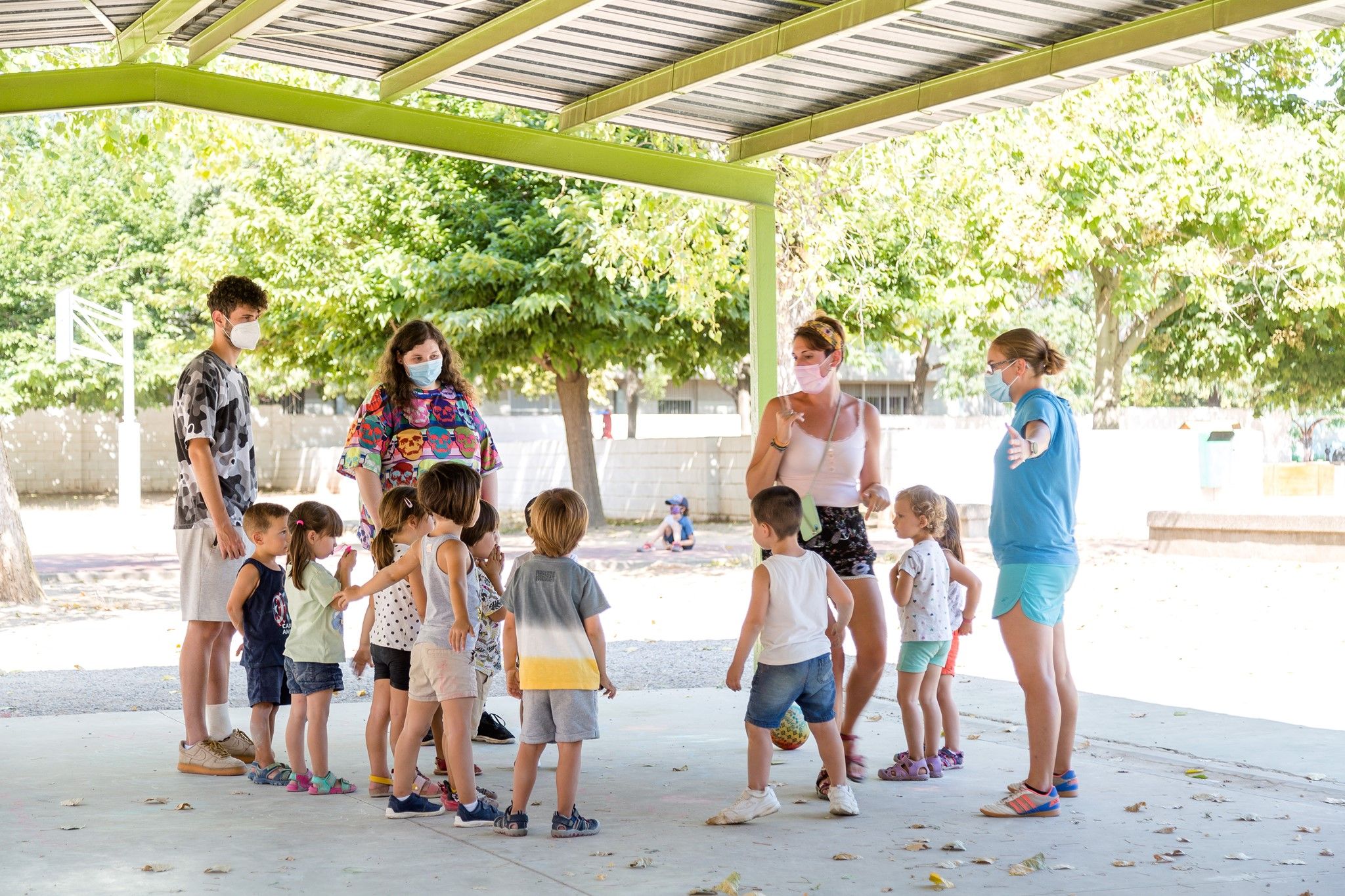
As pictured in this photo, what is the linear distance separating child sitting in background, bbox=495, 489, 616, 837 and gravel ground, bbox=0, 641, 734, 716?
12.4 feet

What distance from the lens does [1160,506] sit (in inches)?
1000

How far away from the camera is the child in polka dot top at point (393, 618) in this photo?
5379 millimetres

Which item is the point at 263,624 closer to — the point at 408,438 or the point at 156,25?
the point at 408,438

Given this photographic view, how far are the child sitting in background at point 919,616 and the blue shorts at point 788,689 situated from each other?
2.37ft

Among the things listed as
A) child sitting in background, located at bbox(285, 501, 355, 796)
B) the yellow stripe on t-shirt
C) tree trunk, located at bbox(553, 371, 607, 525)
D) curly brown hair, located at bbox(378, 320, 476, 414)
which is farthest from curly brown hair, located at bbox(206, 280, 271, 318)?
tree trunk, located at bbox(553, 371, 607, 525)

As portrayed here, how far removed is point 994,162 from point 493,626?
14.6 m

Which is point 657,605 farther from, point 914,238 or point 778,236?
point 914,238

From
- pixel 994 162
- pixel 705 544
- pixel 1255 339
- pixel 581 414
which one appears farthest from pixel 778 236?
pixel 1255 339

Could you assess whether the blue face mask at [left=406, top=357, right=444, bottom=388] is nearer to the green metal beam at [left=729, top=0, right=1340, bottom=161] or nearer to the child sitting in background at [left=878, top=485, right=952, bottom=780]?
the child sitting in background at [left=878, top=485, right=952, bottom=780]

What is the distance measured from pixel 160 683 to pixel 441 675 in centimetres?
496

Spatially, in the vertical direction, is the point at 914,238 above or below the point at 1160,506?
A: above

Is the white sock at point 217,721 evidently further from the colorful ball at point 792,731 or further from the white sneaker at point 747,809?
the colorful ball at point 792,731

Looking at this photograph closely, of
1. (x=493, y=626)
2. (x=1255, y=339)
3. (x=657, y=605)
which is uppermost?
(x=1255, y=339)

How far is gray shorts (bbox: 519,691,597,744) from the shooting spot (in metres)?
4.94
